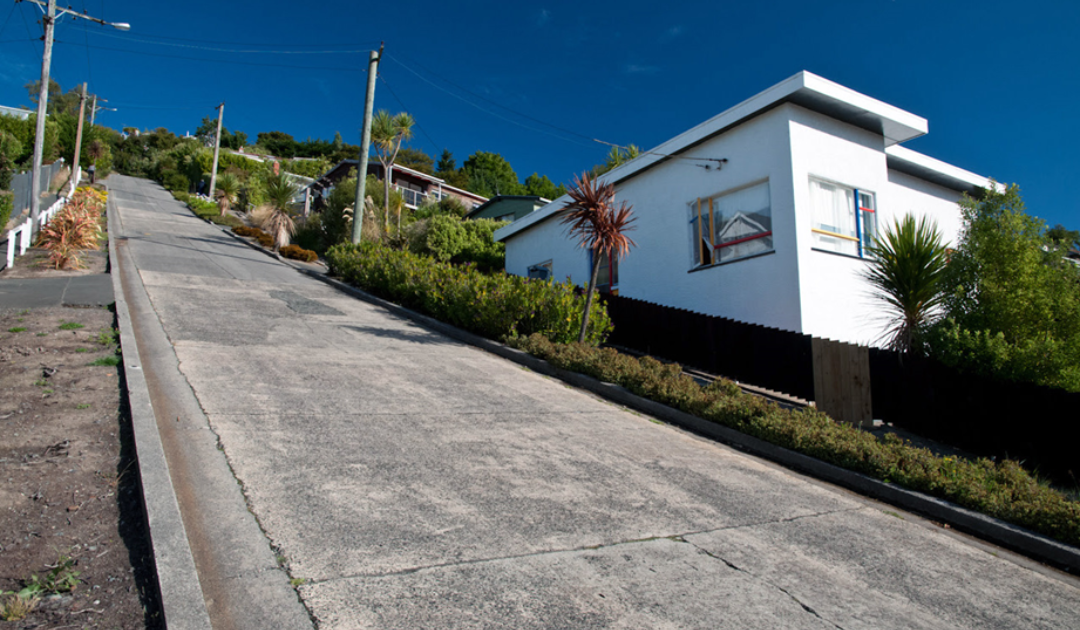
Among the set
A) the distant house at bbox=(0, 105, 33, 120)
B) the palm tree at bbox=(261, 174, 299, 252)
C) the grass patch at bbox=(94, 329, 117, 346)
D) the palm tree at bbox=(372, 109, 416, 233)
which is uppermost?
the distant house at bbox=(0, 105, 33, 120)

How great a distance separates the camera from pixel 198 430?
4.90 meters

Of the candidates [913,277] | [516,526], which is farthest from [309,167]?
[516,526]

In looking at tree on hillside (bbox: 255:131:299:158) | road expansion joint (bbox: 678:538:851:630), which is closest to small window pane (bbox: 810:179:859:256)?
road expansion joint (bbox: 678:538:851:630)

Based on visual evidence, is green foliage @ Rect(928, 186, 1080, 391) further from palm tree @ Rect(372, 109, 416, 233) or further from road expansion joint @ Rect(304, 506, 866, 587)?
palm tree @ Rect(372, 109, 416, 233)

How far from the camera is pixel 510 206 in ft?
109

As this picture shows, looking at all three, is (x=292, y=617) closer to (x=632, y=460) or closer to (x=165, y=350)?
(x=632, y=460)

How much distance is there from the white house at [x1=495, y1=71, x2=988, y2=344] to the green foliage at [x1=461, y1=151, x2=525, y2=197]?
54.1 m

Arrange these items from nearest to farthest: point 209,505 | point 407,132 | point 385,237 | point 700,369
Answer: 1. point 209,505
2. point 700,369
3. point 385,237
4. point 407,132

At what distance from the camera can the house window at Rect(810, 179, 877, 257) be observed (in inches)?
480

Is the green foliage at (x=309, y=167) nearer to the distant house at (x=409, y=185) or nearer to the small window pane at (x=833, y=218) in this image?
the distant house at (x=409, y=185)

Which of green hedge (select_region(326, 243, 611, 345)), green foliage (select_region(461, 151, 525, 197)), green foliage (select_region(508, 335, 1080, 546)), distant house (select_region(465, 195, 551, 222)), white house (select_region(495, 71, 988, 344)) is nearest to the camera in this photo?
green foliage (select_region(508, 335, 1080, 546))

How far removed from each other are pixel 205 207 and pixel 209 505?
143ft

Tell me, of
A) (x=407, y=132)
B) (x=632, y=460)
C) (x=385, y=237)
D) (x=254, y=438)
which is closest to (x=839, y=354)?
(x=632, y=460)

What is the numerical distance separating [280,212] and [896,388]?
80.0 ft
